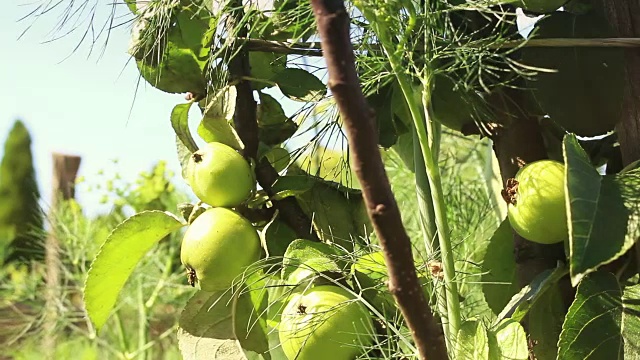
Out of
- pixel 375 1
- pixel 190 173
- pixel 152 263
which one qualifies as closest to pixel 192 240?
pixel 190 173

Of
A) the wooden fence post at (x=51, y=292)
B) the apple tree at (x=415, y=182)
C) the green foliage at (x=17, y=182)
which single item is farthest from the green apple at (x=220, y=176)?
the green foliage at (x=17, y=182)

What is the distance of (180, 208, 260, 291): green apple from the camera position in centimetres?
36

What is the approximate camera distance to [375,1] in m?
0.30

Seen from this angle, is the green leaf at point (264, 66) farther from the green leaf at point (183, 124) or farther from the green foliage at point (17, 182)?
the green foliage at point (17, 182)

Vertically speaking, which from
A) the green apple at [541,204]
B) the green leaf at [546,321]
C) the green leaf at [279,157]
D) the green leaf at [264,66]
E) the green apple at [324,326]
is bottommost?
the green leaf at [546,321]

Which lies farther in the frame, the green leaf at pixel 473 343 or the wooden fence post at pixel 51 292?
the wooden fence post at pixel 51 292

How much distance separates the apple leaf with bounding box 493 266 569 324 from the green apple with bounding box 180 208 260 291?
12 centimetres

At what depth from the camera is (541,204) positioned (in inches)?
12.5

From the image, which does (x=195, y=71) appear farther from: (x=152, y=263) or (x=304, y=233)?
(x=152, y=263)

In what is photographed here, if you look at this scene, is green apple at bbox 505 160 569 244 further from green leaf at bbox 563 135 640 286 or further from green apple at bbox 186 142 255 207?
green apple at bbox 186 142 255 207

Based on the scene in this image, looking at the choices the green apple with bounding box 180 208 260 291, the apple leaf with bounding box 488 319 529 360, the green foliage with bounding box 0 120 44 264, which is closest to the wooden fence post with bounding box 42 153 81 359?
the green apple with bounding box 180 208 260 291

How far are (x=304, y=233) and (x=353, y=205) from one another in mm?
36

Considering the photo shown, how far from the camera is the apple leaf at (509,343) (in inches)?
11.6

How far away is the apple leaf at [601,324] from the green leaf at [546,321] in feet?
0.15
